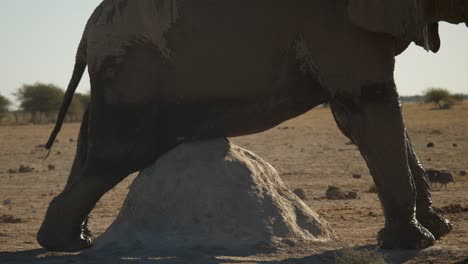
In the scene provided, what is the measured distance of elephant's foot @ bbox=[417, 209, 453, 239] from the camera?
9.30 meters

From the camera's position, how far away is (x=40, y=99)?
218 ft

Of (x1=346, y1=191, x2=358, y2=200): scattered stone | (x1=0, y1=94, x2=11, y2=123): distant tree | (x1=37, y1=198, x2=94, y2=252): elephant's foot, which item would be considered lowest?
(x1=37, y1=198, x2=94, y2=252): elephant's foot

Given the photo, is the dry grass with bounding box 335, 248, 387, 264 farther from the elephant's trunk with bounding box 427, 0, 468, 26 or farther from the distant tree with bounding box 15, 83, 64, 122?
the distant tree with bounding box 15, 83, 64, 122

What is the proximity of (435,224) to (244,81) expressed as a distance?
2.34 metres

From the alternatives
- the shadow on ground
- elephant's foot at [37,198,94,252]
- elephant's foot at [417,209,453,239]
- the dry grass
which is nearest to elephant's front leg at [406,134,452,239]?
elephant's foot at [417,209,453,239]

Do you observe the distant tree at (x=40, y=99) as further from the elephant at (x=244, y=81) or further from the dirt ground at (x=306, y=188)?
the elephant at (x=244, y=81)

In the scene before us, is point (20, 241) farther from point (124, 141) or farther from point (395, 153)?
point (395, 153)

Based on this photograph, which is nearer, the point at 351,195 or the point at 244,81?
the point at 244,81

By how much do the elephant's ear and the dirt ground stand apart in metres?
1.93

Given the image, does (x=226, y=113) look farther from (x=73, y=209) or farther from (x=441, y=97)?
(x=441, y=97)

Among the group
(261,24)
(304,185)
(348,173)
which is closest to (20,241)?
(261,24)

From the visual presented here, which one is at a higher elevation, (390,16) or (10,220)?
(390,16)

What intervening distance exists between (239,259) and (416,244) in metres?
1.64

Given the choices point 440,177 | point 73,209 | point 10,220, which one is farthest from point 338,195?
point 73,209
